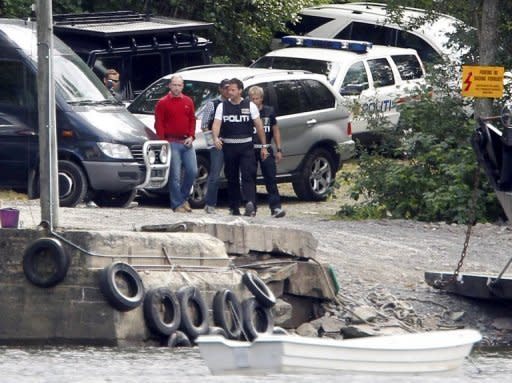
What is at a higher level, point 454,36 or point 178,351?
point 454,36

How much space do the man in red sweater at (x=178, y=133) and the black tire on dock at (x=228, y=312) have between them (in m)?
4.61

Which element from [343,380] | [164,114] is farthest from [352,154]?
[343,380]

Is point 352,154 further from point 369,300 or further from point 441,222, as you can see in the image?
point 369,300

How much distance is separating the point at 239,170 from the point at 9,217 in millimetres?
5200

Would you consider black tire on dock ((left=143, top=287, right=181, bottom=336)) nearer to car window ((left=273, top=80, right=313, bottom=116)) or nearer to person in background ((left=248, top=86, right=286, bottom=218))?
person in background ((left=248, top=86, right=286, bottom=218))

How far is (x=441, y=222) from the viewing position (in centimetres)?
2003

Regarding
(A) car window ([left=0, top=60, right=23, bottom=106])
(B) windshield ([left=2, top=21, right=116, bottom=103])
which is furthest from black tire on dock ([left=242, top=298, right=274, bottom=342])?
(A) car window ([left=0, top=60, right=23, bottom=106])

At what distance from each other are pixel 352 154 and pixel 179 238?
7913mm

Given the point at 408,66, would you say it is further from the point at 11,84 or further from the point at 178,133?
the point at 11,84

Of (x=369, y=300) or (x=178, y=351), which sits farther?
(x=369, y=300)

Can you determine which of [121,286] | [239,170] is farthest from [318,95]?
[121,286]

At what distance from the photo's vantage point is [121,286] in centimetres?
1459

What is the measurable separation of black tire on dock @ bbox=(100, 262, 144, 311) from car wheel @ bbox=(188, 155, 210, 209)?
21.1 feet

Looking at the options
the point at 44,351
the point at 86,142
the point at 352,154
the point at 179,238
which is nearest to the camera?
the point at 44,351
